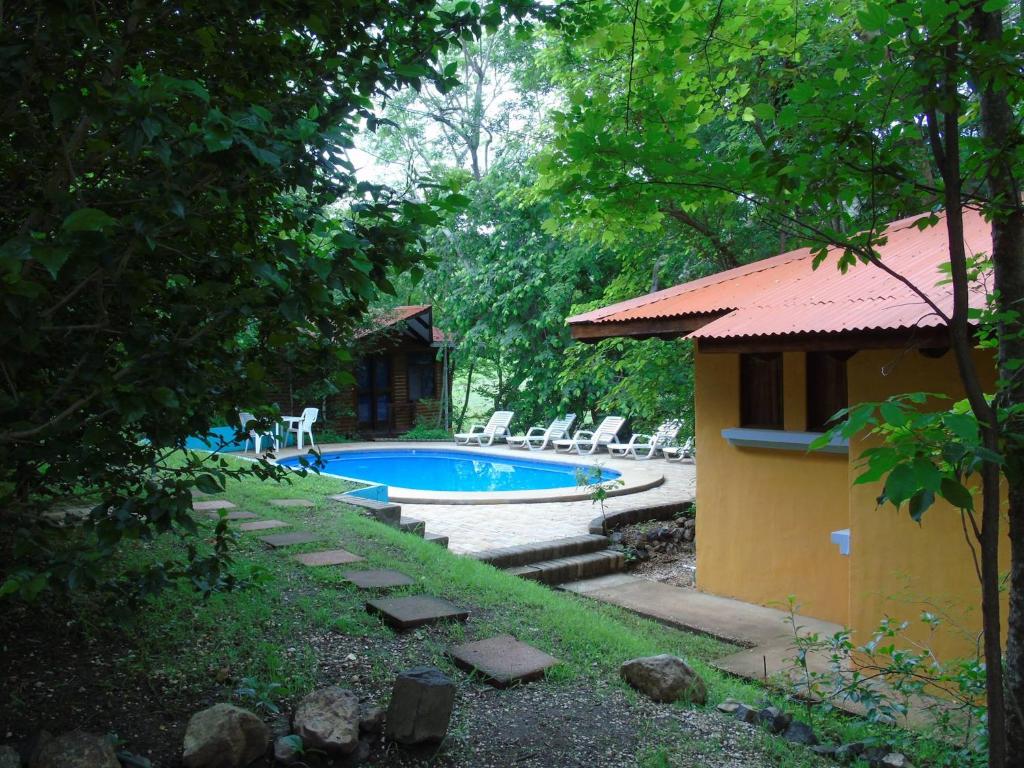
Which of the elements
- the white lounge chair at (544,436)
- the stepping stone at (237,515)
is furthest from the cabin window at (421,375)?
→ the stepping stone at (237,515)

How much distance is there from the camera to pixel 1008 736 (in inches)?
101

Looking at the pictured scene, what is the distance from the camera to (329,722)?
9.88 ft

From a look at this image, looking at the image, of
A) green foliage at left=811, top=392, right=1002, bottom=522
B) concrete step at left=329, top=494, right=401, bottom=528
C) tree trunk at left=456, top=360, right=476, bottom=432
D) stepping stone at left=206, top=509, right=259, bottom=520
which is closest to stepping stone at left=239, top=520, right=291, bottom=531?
stepping stone at left=206, top=509, right=259, bottom=520

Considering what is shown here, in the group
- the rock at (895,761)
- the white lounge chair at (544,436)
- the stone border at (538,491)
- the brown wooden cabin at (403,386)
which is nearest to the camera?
the rock at (895,761)

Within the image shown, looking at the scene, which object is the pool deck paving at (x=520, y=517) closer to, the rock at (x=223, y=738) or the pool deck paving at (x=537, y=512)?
the pool deck paving at (x=537, y=512)

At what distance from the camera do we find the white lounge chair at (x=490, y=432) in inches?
835

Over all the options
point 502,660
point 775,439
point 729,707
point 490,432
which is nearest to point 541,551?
point 775,439

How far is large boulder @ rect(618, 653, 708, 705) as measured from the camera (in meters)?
3.89

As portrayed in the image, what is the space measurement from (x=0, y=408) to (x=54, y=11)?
1034mm

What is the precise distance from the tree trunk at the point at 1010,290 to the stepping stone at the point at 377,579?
3.53 m

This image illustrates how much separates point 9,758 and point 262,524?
4.38m

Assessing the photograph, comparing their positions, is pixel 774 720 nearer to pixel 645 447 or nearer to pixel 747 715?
pixel 747 715

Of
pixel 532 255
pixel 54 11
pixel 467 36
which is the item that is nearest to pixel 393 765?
pixel 54 11

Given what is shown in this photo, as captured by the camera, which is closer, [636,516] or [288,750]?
[288,750]
